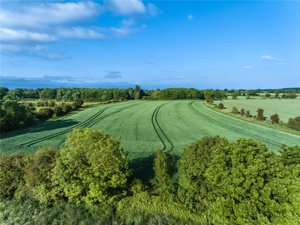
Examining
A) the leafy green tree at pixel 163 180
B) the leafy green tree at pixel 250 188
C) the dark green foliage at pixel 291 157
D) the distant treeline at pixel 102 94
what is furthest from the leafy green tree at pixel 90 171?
the distant treeline at pixel 102 94

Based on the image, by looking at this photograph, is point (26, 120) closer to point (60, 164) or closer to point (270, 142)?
point (60, 164)

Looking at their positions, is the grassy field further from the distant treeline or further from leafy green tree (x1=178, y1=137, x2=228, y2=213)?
the distant treeline

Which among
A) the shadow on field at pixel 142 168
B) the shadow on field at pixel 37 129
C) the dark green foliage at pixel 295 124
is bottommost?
the shadow on field at pixel 142 168

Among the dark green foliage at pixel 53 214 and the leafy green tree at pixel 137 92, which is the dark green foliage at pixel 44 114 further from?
the leafy green tree at pixel 137 92

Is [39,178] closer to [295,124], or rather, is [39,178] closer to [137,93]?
[295,124]

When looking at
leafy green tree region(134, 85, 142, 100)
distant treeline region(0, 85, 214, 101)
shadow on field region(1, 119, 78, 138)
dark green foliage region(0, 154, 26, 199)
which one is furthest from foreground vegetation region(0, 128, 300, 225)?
leafy green tree region(134, 85, 142, 100)

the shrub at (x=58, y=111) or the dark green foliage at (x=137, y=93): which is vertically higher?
the dark green foliage at (x=137, y=93)

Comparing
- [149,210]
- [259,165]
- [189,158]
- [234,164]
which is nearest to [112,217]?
[149,210]
